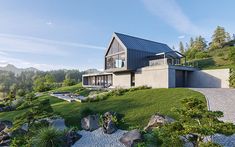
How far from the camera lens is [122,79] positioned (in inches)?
1061

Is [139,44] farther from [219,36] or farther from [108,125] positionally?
[219,36]

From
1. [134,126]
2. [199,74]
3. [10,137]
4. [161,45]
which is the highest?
[161,45]

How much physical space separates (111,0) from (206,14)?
9987mm

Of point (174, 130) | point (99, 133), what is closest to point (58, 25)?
point (99, 133)

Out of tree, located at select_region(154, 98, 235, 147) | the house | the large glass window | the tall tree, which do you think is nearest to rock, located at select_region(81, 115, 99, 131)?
tree, located at select_region(154, 98, 235, 147)

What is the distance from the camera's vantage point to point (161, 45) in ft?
99.4

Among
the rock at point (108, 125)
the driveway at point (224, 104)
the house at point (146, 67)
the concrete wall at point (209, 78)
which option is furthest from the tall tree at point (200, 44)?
the rock at point (108, 125)

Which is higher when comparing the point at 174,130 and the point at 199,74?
the point at 199,74

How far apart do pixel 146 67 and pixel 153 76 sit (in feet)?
5.82

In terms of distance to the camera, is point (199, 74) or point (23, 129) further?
point (199, 74)

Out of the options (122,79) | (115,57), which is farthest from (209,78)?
(115,57)

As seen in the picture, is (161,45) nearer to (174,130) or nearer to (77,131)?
(77,131)

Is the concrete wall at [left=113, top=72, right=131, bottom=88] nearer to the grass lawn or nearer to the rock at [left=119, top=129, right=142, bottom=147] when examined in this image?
the grass lawn

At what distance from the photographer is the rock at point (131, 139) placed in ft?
27.0
